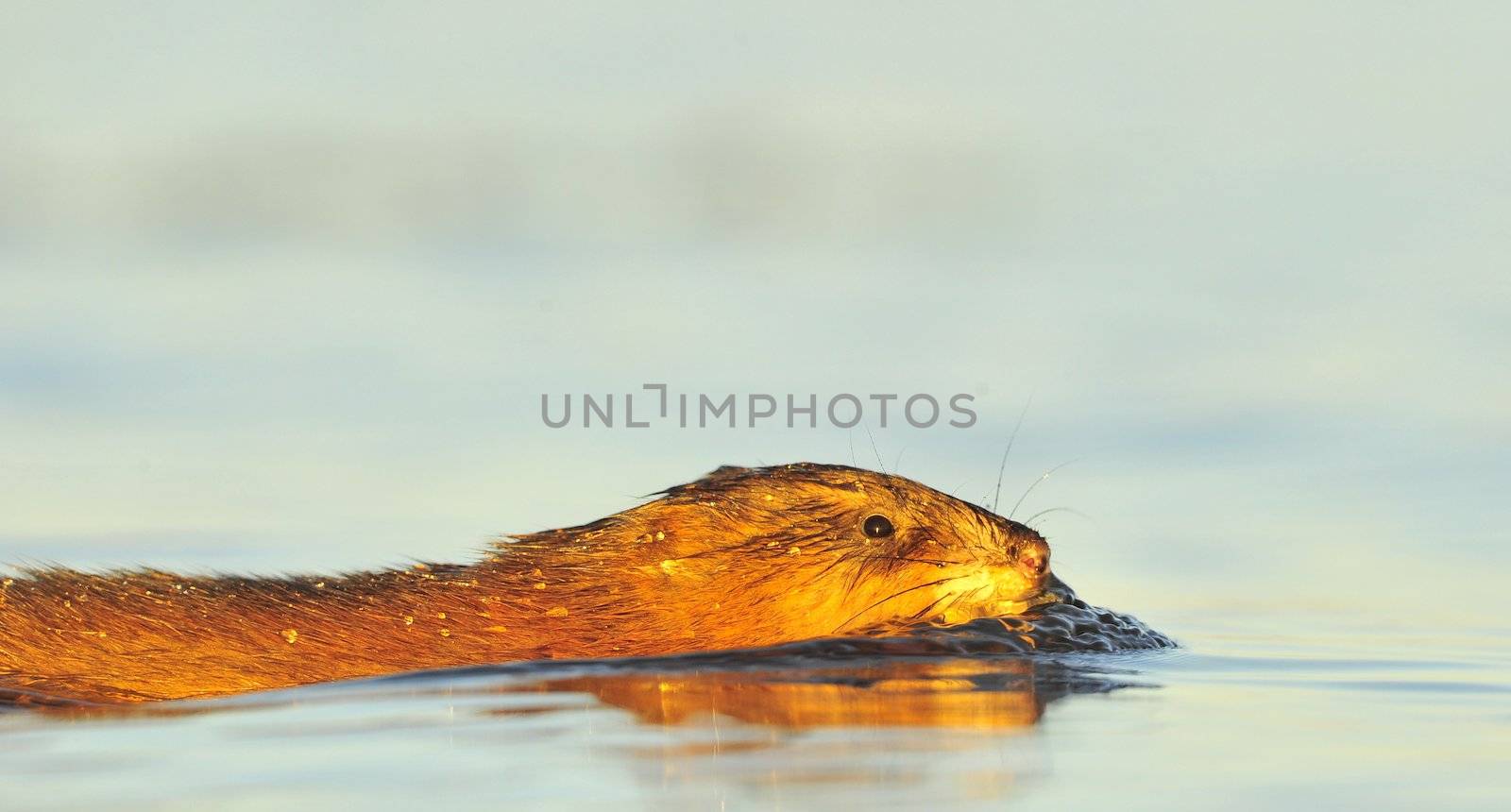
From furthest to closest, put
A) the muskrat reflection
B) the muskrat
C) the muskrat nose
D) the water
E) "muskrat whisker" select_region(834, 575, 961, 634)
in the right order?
1. the muskrat nose
2. "muskrat whisker" select_region(834, 575, 961, 634)
3. the muskrat
4. the muskrat reflection
5. the water

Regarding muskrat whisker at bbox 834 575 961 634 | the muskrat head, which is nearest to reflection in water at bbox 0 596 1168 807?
muskrat whisker at bbox 834 575 961 634

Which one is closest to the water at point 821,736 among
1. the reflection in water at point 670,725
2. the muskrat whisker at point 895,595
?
the reflection in water at point 670,725

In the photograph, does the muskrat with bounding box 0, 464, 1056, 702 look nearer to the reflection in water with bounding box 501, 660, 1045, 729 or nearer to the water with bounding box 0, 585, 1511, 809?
the water with bounding box 0, 585, 1511, 809

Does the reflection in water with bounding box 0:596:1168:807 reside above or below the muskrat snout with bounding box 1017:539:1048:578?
below

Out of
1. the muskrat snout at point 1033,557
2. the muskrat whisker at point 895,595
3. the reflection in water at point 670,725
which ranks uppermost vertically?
the muskrat snout at point 1033,557

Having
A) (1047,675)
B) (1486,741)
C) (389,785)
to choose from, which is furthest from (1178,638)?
(389,785)

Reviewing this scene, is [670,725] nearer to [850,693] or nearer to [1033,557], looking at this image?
[850,693]

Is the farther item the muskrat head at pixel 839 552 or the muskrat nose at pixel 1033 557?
the muskrat nose at pixel 1033 557

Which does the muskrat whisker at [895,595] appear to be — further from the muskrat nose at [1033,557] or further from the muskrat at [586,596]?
the muskrat nose at [1033,557]
